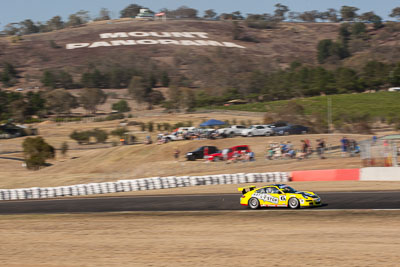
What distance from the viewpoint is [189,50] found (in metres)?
147

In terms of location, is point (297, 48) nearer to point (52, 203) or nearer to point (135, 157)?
point (135, 157)

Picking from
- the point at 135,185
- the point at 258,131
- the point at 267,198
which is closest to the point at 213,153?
the point at 258,131

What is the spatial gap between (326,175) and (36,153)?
91.0 feet

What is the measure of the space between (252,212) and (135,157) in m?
26.0

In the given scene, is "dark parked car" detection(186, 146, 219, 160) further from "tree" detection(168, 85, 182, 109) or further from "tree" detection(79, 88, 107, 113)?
"tree" detection(79, 88, 107, 113)

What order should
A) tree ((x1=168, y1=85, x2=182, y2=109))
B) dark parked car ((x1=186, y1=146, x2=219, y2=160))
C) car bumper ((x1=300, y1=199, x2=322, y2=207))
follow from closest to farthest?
car bumper ((x1=300, y1=199, x2=322, y2=207))
dark parked car ((x1=186, y1=146, x2=219, y2=160))
tree ((x1=168, y1=85, x2=182, y2=109))

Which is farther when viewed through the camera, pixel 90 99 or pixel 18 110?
pixel 90 99

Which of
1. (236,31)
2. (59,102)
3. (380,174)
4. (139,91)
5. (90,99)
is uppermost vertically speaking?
(236,31)

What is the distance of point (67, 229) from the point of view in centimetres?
1645

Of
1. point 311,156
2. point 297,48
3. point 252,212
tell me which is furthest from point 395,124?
point 297,48

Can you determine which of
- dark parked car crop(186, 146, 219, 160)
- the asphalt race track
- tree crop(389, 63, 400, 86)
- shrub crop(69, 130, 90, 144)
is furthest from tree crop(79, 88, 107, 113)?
the asphalt race track

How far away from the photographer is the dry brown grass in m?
11.6

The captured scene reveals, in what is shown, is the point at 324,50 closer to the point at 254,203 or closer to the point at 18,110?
the point at 18,110

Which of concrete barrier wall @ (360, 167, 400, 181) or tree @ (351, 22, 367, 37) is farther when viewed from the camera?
tree @ (351, 22, 367, 37)
